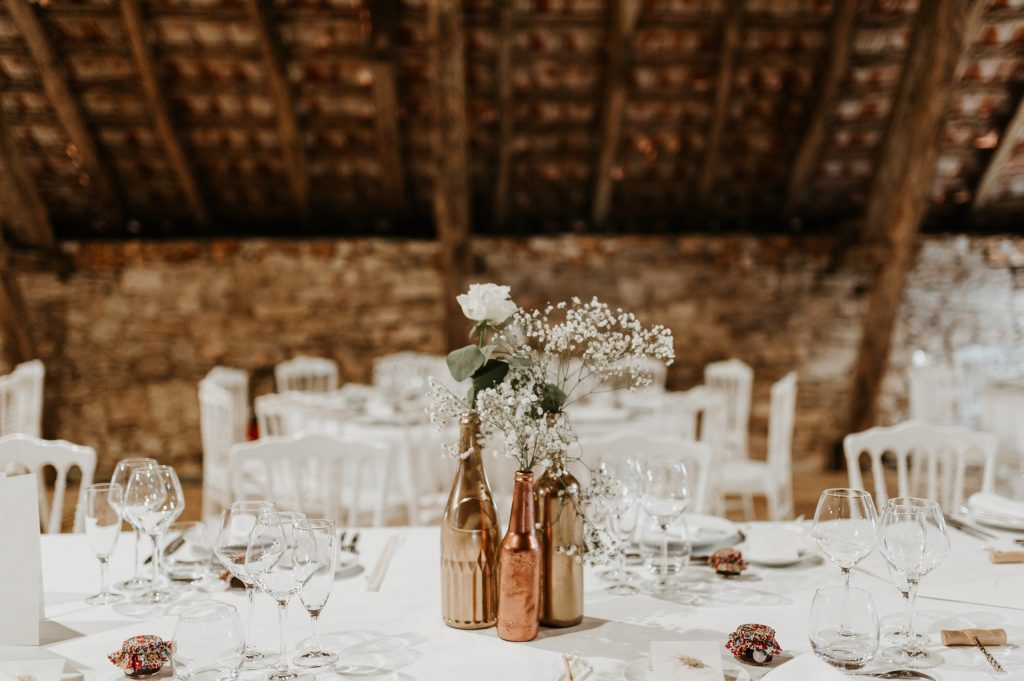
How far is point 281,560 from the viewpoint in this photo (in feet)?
4.45

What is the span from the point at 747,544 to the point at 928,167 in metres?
3.68

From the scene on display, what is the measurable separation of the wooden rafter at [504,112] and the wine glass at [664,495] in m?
3.81

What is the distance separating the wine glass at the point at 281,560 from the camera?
4.45 ft

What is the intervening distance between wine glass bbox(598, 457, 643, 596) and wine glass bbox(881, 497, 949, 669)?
1.48 ft

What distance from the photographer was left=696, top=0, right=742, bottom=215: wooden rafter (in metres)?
5.02

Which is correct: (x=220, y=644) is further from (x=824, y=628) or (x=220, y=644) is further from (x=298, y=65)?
(x=298, y=65)

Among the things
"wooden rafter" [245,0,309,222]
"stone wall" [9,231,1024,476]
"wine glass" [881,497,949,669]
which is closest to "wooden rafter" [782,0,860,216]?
"stone wall" [9,231,1024,476]

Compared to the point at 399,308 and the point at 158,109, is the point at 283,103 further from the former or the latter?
the point at 399,308

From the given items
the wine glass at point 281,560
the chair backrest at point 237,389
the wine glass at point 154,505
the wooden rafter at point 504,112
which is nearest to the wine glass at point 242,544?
the wine glass at point 281,560

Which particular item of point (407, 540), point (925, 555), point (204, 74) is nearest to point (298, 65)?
point (204, 74)

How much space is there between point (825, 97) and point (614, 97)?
4.24 feet

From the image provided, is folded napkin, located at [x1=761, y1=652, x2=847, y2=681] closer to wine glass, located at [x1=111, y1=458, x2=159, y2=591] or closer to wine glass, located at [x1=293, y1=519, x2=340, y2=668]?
wine glass, located at [x1=293, y1=519, x2=340, y2=668]

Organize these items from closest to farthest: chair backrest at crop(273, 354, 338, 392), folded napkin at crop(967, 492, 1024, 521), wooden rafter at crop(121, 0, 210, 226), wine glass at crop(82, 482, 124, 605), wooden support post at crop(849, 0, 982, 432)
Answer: wine glass at crop(82, 482, 124, 605) → folded napkin at crop(967, 492, 1024, 521) → wooden support post at crop(849, 0, 982, 432) → wooden rafter at crop(121, 0, 210, 226) → chair backrest at crop(273, 354, 338, 392)

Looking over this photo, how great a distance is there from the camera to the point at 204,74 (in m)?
5.28
